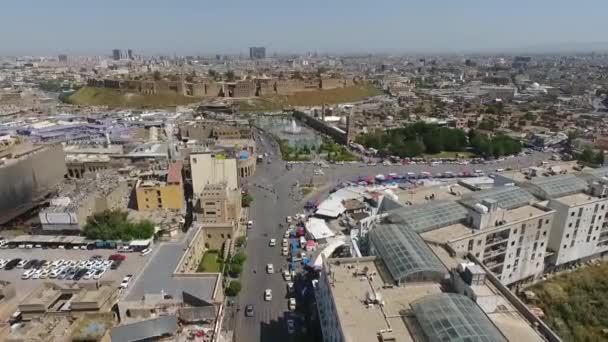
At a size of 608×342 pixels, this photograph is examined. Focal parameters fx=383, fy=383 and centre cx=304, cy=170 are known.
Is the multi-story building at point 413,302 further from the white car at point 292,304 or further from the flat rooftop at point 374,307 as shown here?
the white car at point 292,304

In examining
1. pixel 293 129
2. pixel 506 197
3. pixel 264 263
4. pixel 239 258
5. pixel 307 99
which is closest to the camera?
pixel 506 197

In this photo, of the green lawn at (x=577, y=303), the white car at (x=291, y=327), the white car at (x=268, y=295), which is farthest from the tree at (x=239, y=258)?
the green lawn at (x=577, y=303)

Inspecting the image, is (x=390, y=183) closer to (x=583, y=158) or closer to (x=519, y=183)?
(x=519, y=183)

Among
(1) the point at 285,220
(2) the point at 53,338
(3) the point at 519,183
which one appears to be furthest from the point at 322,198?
(2) the point at 53,338

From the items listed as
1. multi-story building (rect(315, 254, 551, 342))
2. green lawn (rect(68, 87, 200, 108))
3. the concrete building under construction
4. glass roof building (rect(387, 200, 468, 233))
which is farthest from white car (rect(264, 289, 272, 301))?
green lawn (rect(68, 87, 200, 108))

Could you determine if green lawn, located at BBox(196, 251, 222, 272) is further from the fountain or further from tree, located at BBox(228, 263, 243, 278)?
the fountain

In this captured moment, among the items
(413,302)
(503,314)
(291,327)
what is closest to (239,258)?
(291,327)

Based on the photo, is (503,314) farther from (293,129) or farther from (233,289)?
(293,129)
